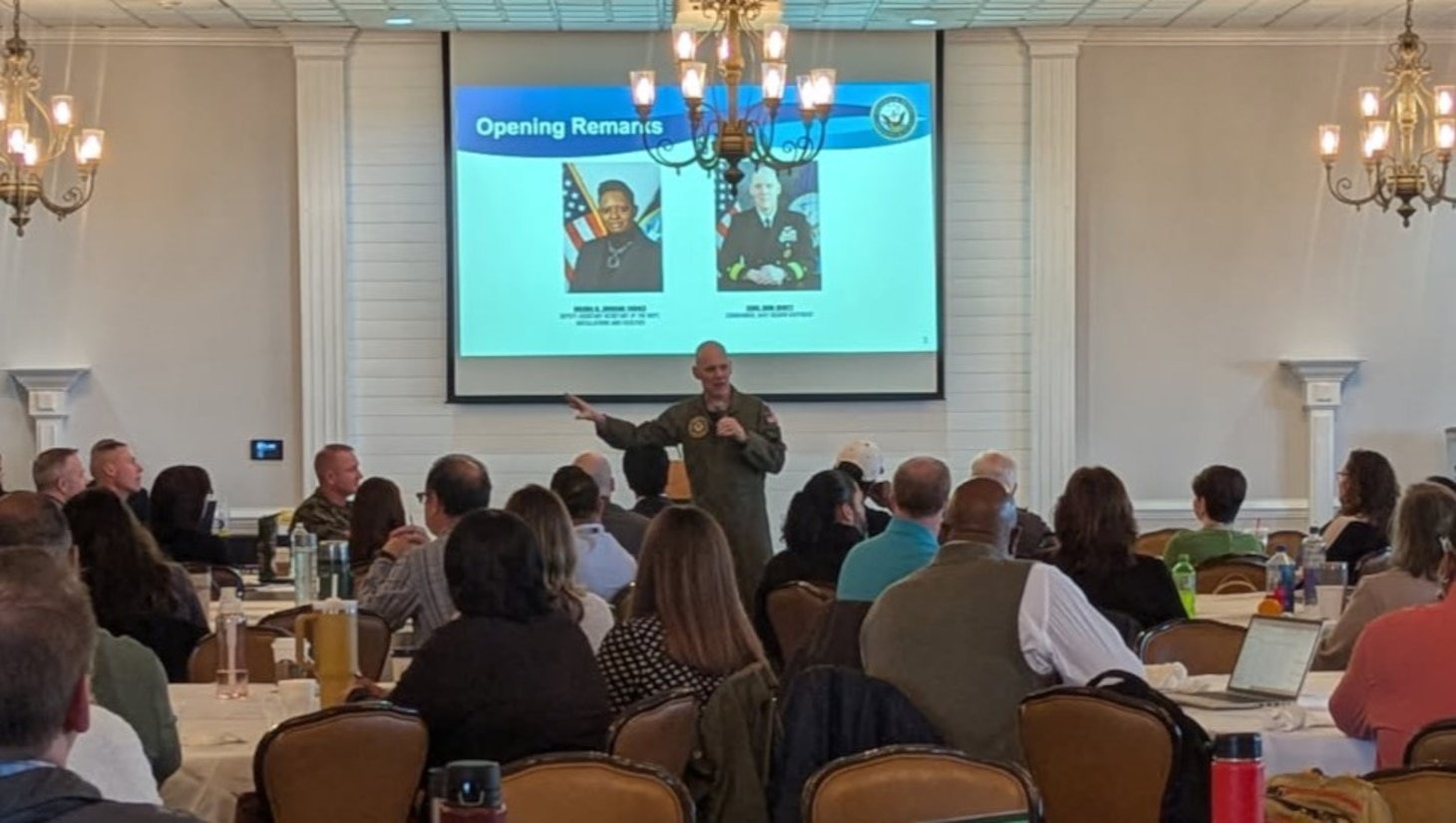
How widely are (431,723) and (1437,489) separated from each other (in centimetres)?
311

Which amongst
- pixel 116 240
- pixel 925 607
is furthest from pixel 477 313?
pixel 925 607

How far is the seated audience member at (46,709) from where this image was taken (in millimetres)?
2236

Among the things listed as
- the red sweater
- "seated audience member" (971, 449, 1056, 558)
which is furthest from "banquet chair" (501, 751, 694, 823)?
"seated audience member" (971, 449, 1056, 558)

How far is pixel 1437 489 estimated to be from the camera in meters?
5.86

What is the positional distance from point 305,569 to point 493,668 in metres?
3.05

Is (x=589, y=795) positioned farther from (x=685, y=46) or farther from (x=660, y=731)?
(x=685, y=46)

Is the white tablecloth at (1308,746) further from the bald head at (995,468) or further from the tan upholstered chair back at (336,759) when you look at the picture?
the bald head at (995,468)

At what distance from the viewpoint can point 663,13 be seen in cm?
1137

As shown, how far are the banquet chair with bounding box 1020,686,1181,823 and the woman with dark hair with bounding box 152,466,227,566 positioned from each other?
16.2 ft

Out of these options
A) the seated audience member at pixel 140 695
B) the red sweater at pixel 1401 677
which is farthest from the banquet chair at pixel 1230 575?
the seated audience member at pixel 140 695

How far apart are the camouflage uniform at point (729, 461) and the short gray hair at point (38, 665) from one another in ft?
22.6

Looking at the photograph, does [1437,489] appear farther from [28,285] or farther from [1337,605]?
[28,285]

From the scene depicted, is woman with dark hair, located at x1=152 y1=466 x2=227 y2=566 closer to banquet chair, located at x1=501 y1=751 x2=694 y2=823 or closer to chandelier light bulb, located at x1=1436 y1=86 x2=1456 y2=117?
banquet chair, located at x1=501 y1=751 x2=694 y2=823

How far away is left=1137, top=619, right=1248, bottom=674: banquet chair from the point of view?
19.3 ft
